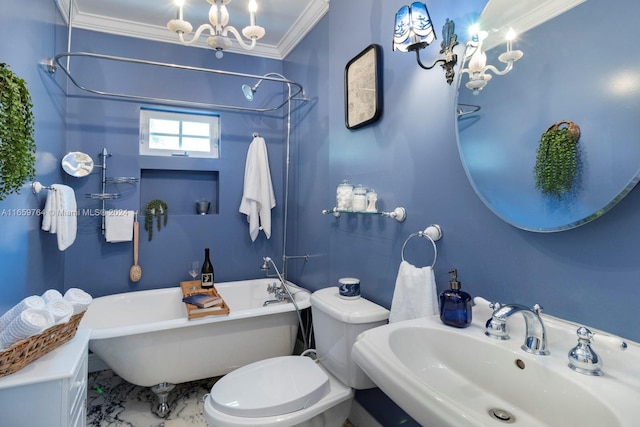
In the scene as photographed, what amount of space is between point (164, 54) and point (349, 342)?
2.71 metres

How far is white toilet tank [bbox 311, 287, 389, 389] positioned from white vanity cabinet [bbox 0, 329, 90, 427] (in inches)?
41.2

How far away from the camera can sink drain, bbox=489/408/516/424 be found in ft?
2.95

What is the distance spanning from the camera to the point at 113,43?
2678 mm

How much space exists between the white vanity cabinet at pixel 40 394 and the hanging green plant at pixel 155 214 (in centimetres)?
160

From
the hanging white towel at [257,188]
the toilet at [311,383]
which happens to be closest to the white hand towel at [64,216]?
the hanging white towel at [257,188]

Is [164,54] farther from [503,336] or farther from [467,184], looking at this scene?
[503,336]

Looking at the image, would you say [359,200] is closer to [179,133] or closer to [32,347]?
[32,347]

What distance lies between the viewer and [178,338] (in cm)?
198

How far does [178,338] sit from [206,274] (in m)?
0.79

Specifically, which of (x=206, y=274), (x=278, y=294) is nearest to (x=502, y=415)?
(x=278, y=294)

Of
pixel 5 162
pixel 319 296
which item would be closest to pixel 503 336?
pixel 319 296

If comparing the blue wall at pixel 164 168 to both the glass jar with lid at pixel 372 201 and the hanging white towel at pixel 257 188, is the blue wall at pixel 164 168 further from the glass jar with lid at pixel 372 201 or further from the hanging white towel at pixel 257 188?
the glass jar with lid at pixel 372 201

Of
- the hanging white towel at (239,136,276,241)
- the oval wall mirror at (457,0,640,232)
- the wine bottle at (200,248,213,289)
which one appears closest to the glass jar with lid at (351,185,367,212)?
the oval wall mirror at (457,0,640,232)

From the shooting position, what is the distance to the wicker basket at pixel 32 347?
42.6 inches
